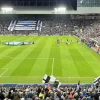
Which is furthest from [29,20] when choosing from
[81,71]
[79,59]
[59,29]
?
[81,71]

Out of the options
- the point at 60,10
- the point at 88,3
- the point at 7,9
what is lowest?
the point at 60,10

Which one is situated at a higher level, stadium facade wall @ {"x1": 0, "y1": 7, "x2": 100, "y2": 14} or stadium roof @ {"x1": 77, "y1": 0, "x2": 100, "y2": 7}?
stadium roof @ {"x1": 77, "y1": 0, "x2": 100, "y2": 7}

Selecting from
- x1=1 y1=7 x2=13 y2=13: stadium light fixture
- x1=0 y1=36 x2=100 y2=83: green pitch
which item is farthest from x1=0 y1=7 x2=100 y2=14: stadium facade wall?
x1=0 y1=36 x2=100 y2=83: green pitch

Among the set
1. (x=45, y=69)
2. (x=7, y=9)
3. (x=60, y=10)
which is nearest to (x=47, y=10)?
(x=60, y=10)

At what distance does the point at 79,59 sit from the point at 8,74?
47.4ft

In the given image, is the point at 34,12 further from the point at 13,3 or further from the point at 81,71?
the point at 81,71

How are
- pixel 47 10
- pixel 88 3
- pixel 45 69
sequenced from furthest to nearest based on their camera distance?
pixel 47 10 → pixel 88 3 → pixel 45 69

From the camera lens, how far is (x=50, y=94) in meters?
17.1

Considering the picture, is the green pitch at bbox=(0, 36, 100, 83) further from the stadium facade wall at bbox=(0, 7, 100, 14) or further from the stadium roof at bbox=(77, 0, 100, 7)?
the stadium facade wall at bbox=(0, 7, 100, 14)

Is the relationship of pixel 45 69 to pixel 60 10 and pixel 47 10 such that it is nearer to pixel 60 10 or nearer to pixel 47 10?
pixel 60 10

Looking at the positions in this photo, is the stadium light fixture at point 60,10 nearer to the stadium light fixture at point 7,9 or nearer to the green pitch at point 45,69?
the stadium light fixture at point 7,9

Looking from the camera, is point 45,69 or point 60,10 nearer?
point 45,69

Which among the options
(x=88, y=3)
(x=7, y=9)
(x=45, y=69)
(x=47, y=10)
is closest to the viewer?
(x=45, y=69)

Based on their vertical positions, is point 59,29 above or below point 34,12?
below
